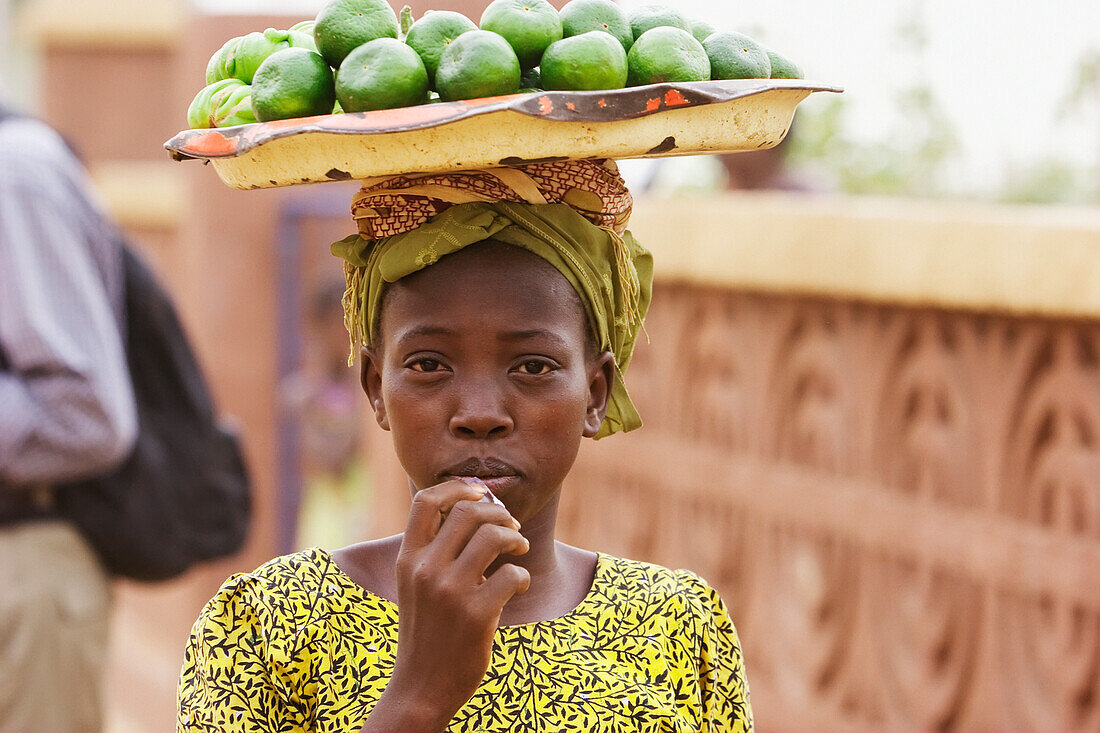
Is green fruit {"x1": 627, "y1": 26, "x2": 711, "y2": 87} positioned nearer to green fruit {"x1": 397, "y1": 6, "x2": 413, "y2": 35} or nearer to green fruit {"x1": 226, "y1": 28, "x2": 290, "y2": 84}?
green fruit {"x1": 397, "y1": 6, "x2": 413, "y2": 35}

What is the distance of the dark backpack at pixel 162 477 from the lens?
13.0ft

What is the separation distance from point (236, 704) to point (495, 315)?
2.12ft

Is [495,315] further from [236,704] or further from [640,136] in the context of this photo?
[236,704]

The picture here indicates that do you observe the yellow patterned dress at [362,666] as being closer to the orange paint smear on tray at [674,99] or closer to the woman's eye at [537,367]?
the woman's eye at [537,367]

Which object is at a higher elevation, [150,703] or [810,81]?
[810,81]

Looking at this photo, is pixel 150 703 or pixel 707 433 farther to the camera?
pixel 150 703

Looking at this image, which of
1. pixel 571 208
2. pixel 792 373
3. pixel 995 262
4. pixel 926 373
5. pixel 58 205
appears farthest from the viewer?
pixel 792 373

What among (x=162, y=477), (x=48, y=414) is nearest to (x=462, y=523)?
(x=48, y=414)

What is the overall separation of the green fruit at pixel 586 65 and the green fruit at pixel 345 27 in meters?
0.24

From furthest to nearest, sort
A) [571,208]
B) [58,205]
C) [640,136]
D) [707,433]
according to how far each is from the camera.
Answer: [707,433], [58,205], [571,208], [640,136]

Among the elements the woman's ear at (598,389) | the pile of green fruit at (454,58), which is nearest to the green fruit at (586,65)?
the pile of green fruit at (454,58)

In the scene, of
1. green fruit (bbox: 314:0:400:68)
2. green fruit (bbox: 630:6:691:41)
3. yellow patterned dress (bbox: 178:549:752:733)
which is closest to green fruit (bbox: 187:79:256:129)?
green fruit (bbox: 314:0:400:68)

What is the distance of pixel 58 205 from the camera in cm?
378

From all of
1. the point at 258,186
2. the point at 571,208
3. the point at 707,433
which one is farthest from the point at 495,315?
the point at 707,433
